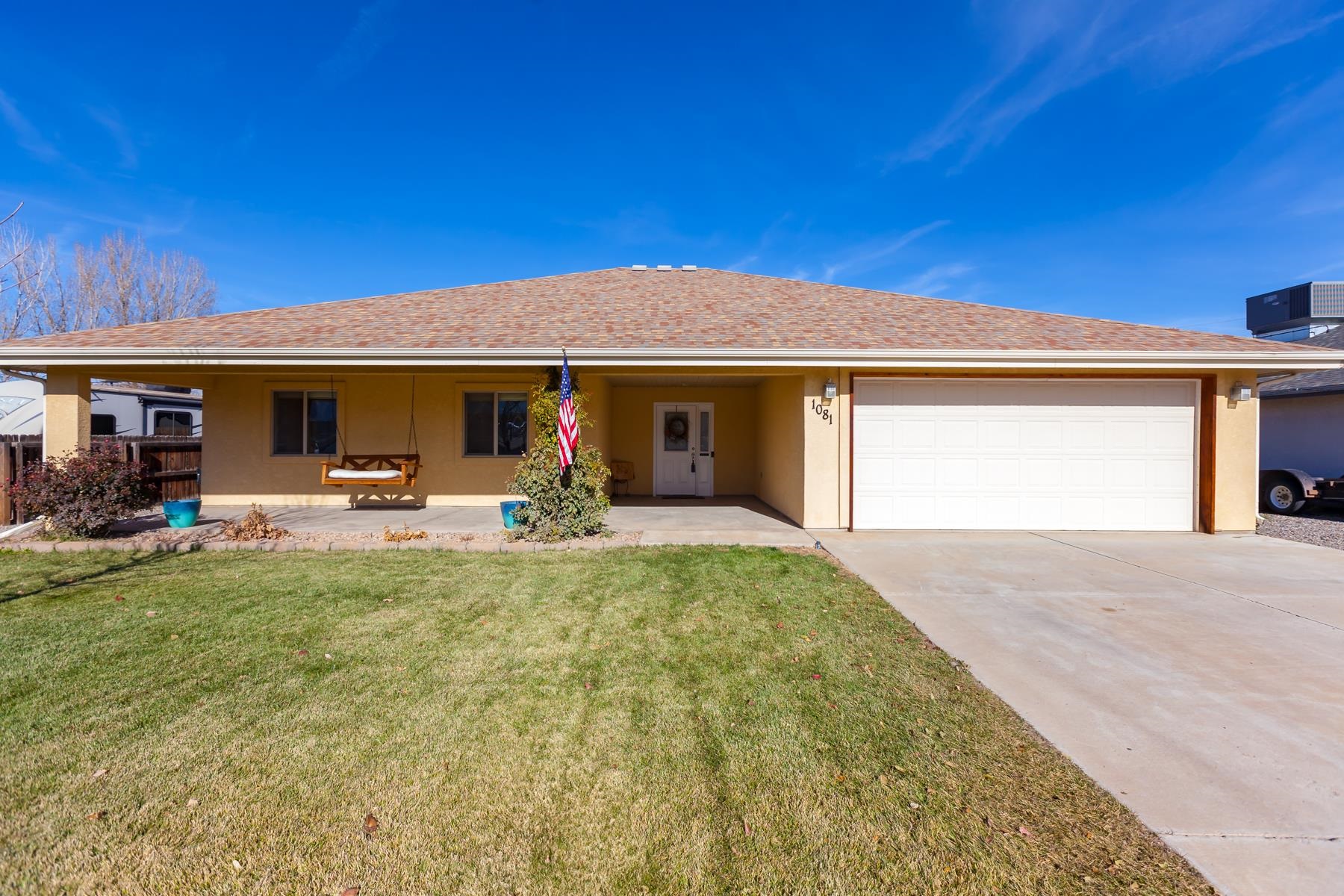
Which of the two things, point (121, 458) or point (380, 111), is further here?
point (380, 111)

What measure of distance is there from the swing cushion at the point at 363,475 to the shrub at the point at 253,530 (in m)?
1.88

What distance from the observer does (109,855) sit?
193cm

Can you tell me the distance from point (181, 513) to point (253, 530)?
5.48 ft

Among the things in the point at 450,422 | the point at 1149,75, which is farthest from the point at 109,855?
the point at 1149,75

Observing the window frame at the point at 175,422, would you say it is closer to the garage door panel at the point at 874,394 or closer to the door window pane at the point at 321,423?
the door window pane at the point at 321,423

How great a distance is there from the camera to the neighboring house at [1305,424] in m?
11.4

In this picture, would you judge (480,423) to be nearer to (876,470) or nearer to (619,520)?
(619,520)

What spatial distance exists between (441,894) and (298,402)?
11555 mm

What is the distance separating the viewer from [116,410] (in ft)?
40.9

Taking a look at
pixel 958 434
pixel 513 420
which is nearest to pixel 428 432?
pixel 513 420

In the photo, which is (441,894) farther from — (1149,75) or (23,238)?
(1149,75)

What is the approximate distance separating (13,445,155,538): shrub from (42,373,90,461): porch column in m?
0.69

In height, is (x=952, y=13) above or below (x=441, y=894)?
above

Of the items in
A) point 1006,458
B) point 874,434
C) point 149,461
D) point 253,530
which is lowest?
point 253,530
